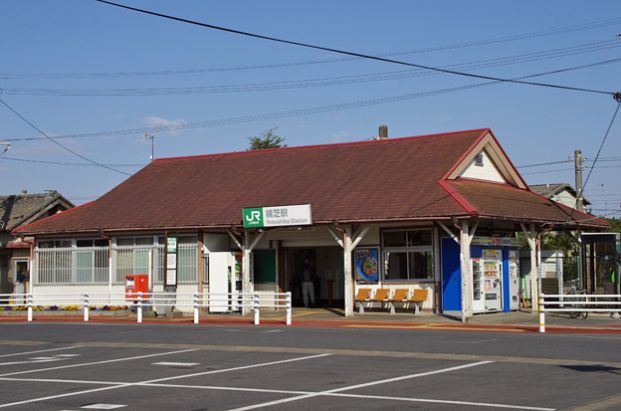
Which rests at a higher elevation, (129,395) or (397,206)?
(397,206)

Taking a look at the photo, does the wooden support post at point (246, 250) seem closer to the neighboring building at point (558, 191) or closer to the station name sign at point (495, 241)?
the station name sign at point (495, 241)

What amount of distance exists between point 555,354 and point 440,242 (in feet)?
45.1

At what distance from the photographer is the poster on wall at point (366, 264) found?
32.5 meters

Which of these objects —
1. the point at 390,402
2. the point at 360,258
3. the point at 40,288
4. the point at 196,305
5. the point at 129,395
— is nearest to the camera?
the point at 390,402

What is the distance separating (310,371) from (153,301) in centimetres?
2036

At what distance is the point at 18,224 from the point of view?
46.9m

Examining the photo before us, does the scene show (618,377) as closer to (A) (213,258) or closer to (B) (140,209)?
(A) (213,258)

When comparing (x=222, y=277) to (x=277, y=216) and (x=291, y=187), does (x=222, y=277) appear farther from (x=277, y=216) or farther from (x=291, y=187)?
(x=291, y=187)

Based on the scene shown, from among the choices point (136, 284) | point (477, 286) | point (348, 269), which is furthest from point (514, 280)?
point (136, 284)

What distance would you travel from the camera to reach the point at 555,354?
17641 millimetres

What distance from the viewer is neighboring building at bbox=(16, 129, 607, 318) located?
102ft

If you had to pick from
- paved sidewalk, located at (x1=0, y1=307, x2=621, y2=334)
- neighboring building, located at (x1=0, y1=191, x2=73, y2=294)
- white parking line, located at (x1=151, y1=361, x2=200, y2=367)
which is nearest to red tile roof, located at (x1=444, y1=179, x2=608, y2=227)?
paved sidewalk, located at (x1=0, y1=307, x2=621, y2=334)

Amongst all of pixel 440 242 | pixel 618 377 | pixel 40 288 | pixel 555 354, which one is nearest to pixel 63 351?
pixel 555 354

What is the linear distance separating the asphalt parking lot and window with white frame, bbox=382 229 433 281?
6.91 metres
